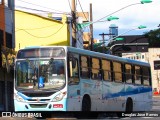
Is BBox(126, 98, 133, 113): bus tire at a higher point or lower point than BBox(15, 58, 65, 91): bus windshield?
lower

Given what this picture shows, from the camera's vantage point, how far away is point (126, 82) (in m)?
24.5

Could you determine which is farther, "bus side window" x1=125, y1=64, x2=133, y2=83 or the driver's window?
"bus side window" x1=125, y1=64, x2=133, y2=83

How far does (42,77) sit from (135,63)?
8.01 m

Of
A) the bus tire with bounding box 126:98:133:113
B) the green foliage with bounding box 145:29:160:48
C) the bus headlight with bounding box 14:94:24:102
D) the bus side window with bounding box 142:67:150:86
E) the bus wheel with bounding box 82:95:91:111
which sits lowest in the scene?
the bus tire with bounding box 126:98:133:113

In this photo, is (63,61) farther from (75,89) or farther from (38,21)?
(38,21)

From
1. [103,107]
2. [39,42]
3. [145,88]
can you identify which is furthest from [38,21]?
[103,107]

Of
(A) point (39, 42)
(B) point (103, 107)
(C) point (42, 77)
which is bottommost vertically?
(B) point (103, 107)

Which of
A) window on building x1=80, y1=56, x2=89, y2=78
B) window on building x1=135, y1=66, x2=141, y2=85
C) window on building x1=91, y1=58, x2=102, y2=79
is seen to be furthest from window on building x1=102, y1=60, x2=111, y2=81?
window on building x1=135, y1=66, x2=141, y2=85

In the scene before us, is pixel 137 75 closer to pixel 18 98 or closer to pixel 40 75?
pixel 40 75

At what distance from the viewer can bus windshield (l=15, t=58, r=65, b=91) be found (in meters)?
19.0

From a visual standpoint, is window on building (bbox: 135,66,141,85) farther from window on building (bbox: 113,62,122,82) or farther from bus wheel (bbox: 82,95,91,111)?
bus wheel (bbox: 82,95,91,111)

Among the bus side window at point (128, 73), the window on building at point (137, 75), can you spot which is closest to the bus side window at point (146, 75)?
the window on building at point (137, 75)

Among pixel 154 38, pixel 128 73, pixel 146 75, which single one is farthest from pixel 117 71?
pixel 154 38

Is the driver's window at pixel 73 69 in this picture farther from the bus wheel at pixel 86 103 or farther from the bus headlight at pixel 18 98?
the bus headlight at pixel 18 98
